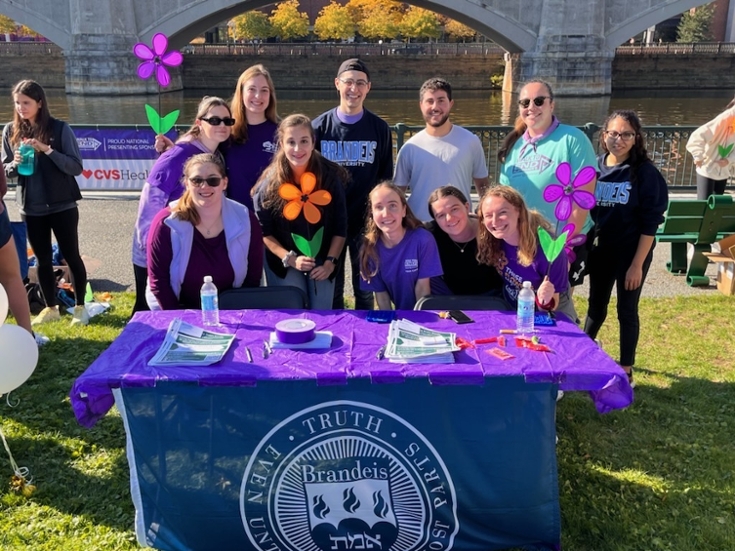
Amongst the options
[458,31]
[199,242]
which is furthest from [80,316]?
[458,31]

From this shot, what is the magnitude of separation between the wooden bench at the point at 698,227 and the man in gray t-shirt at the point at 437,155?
257cm

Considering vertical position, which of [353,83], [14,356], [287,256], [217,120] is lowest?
[14,356]

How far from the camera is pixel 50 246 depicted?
4.73 m

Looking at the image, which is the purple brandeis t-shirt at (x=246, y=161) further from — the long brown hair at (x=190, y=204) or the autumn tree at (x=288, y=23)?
the autumn tree at (x=288, y=23)

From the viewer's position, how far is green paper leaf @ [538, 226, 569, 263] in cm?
296

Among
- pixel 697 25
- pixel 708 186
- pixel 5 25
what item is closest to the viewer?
pixel 708 186

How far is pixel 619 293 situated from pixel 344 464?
2074mm

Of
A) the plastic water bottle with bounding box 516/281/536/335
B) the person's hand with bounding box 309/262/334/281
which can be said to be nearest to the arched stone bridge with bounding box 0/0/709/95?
the person's hand with bounding box 309/262/334/281

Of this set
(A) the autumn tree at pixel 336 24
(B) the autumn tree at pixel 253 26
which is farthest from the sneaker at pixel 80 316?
(B) the autumn tree at pixel 253 26

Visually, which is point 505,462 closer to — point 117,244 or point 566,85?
point 117,244

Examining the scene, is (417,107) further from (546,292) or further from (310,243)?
(546,292)

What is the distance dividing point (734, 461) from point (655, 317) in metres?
1.96

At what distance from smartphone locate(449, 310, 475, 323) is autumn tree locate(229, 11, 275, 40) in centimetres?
4872

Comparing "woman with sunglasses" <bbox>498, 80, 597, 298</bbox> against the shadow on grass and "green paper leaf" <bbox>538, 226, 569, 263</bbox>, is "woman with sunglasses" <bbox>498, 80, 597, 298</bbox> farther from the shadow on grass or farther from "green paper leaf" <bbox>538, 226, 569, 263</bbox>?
the shadow on grass
